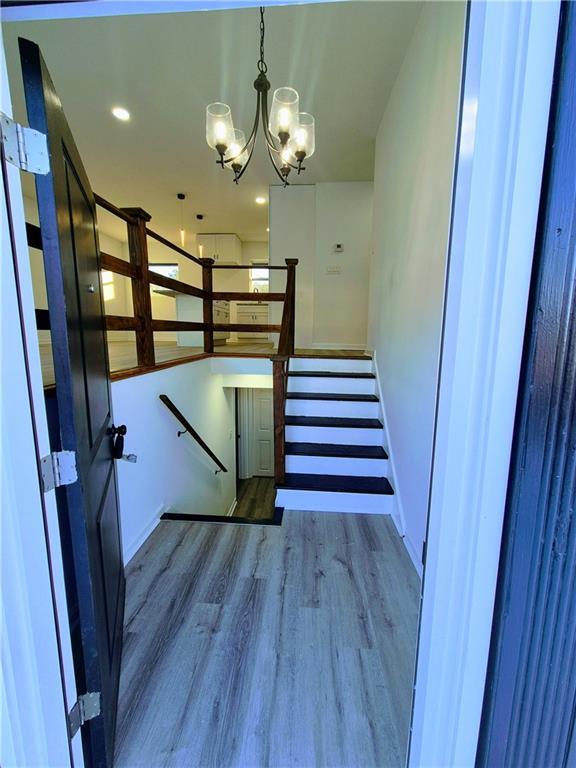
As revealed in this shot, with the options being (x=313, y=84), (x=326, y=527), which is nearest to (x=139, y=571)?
(x=326, y=527)

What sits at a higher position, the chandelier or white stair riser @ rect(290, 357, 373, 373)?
the chandelier

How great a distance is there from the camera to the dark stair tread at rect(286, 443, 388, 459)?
2.64 m

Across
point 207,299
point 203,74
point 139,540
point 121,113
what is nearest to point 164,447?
point 139,540

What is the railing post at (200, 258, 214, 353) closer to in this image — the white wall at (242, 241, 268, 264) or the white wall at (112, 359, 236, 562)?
the white wall at (112, 359, 236, 562)

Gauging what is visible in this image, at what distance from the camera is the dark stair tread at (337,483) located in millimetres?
2430

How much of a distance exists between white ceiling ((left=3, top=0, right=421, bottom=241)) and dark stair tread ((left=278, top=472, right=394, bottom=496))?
9.76 ft

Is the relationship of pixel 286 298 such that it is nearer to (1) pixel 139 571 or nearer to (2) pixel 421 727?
(1) pixel 139 571

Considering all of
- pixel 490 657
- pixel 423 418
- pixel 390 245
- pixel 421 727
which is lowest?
pixel 421 727

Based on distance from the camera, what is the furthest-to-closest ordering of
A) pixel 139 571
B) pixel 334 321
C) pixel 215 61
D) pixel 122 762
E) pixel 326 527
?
pixel 334 321
pixel 215 61
pixel 326 527
pixel 139 571
pixel 122 762

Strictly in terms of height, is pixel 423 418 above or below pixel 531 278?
below

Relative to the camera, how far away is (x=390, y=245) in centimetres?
269

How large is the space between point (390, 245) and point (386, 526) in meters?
2.25

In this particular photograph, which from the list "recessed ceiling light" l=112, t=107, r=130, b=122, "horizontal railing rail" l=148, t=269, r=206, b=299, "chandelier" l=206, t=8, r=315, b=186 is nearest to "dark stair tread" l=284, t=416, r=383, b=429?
"horizontal railing rail" l=148, t=269, r=206, b=299

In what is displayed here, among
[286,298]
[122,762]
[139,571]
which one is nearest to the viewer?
[122,762]
